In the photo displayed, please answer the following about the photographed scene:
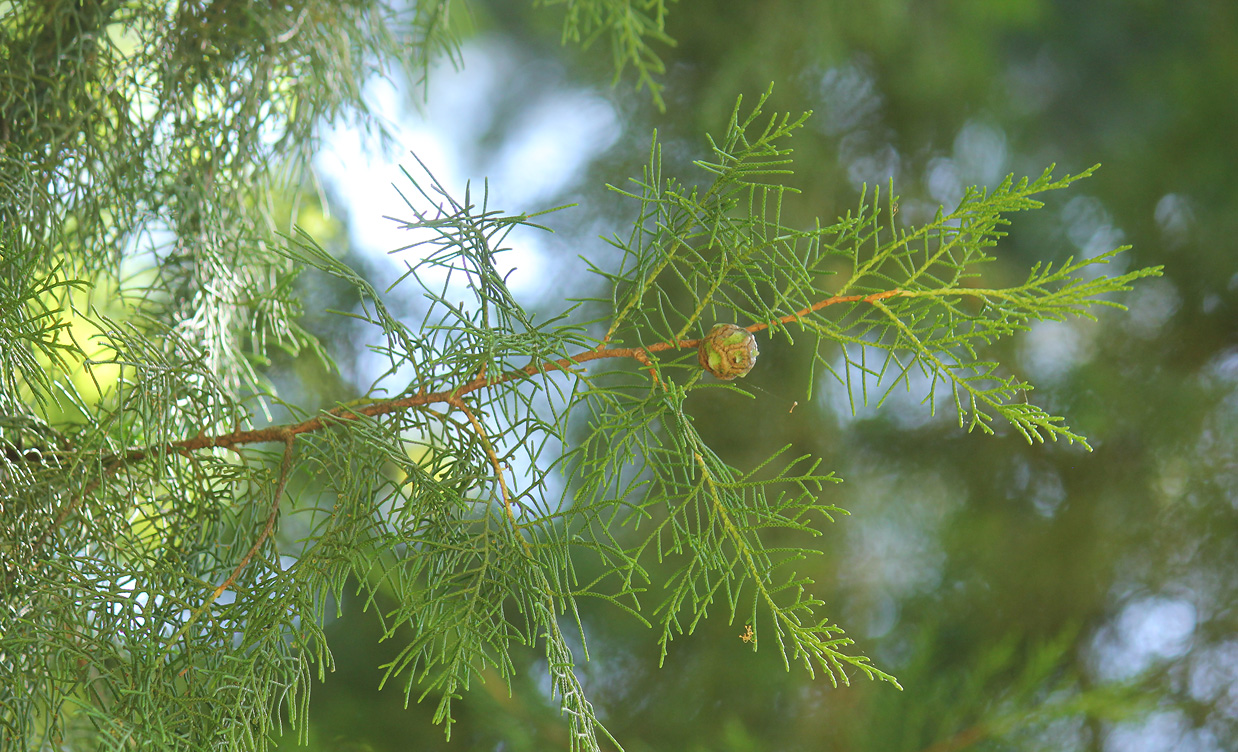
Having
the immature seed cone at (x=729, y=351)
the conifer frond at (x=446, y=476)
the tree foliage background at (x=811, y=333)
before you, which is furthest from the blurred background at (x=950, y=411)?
the immature seed cone at (x=729, y=351)

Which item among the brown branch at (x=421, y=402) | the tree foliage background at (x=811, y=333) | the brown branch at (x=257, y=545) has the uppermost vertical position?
the tree foliage background at (x=811, y=333)

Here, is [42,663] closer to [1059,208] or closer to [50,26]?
[50,26]

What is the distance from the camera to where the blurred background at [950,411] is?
905 millimetres

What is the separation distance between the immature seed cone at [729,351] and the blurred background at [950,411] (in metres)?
0.62

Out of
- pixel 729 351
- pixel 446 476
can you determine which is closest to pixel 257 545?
pixel 446 476

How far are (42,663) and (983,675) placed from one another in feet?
2.42

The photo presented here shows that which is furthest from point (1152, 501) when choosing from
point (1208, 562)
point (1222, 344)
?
point (1222, 344)

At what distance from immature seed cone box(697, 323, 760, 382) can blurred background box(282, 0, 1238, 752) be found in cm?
62

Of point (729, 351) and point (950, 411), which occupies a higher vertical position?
point (950, 411)

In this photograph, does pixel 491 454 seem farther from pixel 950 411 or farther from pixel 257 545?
pixel 950 411

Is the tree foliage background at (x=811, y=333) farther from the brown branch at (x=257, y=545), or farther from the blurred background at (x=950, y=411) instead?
the brown branch at (x=257, y=545)

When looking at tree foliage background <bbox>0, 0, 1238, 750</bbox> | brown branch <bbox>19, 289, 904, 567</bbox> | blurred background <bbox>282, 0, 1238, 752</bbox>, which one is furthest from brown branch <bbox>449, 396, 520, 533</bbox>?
blurred background <bbox>282, 0, 1238, 752</bbox>

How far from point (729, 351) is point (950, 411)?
81cm

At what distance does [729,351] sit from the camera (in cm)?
29
